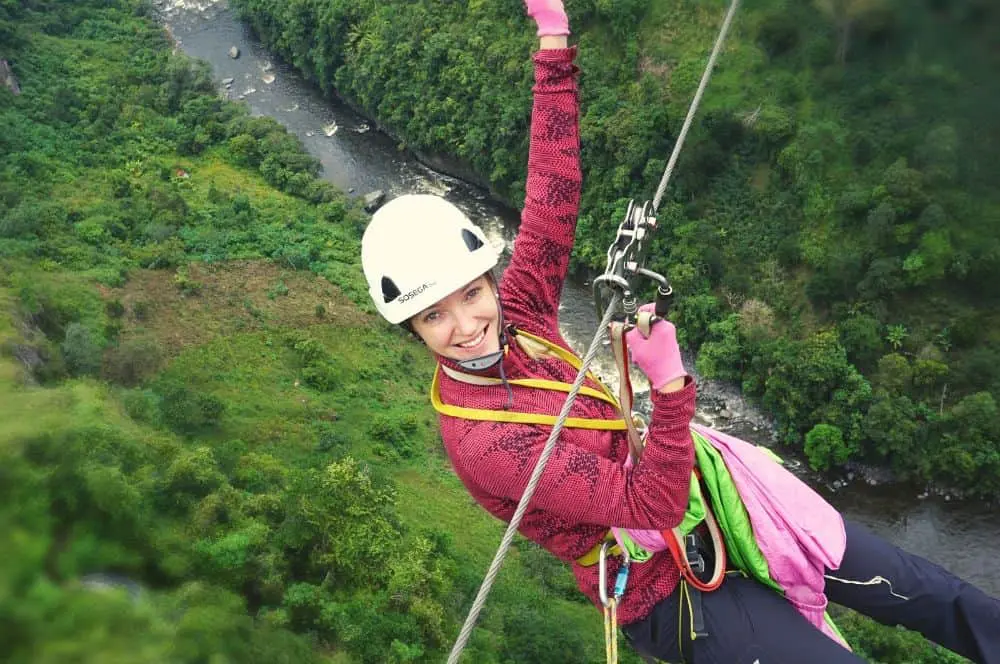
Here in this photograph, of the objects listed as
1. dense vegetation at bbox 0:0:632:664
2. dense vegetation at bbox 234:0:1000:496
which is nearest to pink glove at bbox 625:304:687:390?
dense vegetation at bbox 0:0:632:664

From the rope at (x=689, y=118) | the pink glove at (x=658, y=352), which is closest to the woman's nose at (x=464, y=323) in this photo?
the pink glove at (x=658, y=352)

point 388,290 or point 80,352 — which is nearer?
point 388,290

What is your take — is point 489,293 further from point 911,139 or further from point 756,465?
point 911,139

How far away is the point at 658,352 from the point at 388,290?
2.17 ft

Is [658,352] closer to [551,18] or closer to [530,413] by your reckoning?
[530,413]

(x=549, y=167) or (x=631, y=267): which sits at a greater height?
(x=549, y=167)

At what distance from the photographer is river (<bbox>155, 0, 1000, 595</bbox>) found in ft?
37.2

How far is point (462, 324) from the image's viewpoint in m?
1.85

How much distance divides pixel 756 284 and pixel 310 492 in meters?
8.88

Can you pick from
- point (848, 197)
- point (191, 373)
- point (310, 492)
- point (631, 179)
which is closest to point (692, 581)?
point (310, 492)

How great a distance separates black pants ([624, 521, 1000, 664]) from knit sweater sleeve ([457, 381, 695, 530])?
17.4 inches

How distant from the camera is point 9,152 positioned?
19.5 meters

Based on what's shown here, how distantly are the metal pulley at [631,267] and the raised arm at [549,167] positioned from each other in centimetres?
21

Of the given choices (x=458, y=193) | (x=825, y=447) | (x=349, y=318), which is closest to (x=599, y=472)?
(x=825, y=447)
